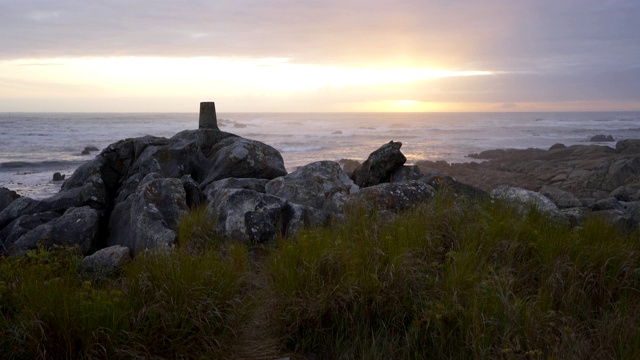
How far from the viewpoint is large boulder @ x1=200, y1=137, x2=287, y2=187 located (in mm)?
10281

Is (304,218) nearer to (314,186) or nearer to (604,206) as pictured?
(314,186)

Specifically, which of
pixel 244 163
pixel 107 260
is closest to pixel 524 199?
pixel 244 163

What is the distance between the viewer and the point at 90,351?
364cm

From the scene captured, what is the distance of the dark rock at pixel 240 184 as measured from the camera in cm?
912

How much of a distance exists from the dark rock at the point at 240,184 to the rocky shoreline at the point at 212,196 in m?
0.02

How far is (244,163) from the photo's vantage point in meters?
10.4

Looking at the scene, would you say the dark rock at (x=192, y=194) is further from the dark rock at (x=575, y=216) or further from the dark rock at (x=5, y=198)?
the dark rock at (x=575, y=216)

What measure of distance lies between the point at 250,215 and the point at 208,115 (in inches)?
268

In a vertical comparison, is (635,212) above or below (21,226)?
above

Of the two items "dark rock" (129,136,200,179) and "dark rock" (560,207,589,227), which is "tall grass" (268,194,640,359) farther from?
A: "dark rock" (129,136,200,179)

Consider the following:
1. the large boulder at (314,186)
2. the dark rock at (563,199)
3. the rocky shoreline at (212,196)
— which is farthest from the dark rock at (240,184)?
the dark rock at (563,199)

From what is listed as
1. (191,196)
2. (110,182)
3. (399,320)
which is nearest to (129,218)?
(191,196)

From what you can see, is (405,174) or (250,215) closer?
(250,215)

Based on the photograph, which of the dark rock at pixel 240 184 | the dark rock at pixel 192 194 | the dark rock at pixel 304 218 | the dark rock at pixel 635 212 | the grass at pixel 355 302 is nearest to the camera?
the grass at pixel 355 302
